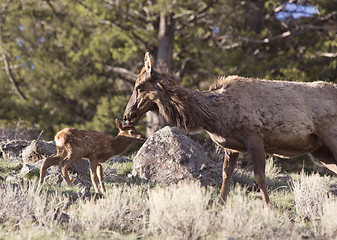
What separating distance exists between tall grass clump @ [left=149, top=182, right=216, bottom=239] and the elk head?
1968mm

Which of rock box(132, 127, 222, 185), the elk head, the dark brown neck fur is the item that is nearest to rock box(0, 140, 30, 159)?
rock box(132, 127, 222, 185)

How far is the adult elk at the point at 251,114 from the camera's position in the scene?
23.4 ft

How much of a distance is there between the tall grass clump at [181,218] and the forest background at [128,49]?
10.1 meters

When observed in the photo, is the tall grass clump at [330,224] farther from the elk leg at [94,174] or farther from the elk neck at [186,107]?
the elk leg at [94,174]

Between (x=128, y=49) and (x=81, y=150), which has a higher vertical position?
(x=128, y=49)

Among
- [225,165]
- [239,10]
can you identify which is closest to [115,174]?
[225,165]

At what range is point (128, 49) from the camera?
704 inches

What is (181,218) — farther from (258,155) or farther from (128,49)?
(128,49)

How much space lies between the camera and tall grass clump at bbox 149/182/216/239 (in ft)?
17.8

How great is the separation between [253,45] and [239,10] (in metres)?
2.09

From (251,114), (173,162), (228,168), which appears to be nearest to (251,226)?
(251,114)

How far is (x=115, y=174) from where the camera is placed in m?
10.1

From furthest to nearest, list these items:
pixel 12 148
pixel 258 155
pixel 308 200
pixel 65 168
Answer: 1. pixel 12 148
2. pixel 65 168
3. pixel 308 200
4. pixel 258 155

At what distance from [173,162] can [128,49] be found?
31.6ft
